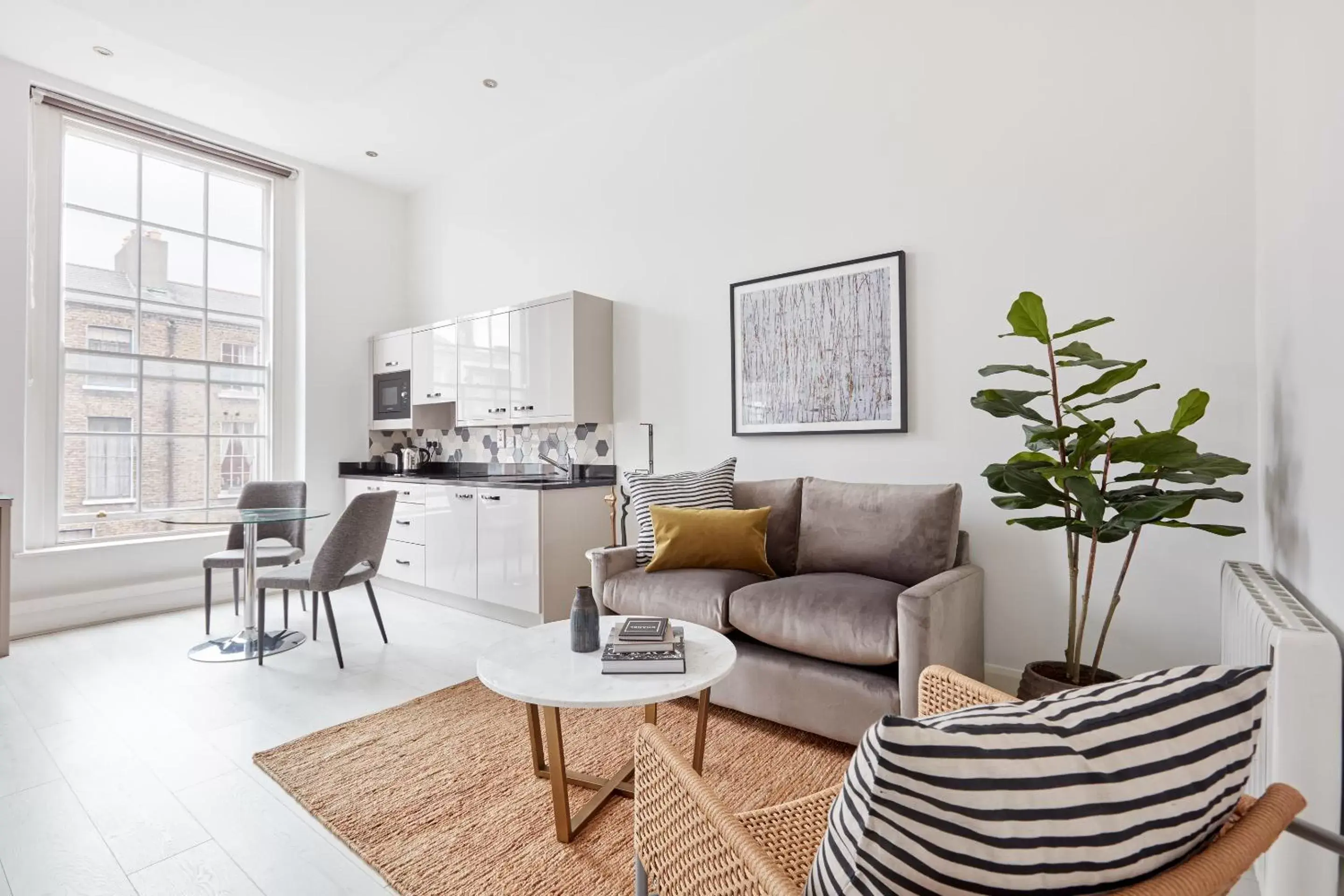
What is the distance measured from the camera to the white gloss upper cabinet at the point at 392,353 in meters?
5.13

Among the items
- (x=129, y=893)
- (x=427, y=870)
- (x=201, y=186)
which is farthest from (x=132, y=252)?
(x=427, y=870)

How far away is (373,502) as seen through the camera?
3273mm

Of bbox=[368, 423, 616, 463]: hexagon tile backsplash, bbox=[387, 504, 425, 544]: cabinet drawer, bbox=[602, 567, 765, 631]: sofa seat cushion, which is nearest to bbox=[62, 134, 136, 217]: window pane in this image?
bbox=[368, 423, 616, 463]: hexagon tile backsplash

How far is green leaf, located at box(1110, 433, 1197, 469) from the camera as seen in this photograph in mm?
1811

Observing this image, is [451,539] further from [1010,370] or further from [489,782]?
[1010,370]

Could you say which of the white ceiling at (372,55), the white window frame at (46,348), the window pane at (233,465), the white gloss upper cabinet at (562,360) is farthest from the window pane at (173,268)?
the white gloss upper cabinet at (562,360)

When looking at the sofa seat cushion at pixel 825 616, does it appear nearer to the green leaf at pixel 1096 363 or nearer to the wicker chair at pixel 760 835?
the wicker chair at pixel 760 835

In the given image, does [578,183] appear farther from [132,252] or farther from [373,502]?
[132,252]

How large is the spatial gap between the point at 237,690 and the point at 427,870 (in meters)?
1.83

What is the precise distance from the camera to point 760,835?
109 centimetres

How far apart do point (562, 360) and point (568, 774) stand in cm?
261

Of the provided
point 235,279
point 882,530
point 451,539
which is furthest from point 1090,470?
point 235,279

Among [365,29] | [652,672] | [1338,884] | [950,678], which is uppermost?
[365,29]

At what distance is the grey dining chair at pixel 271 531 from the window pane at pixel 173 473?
58 centimetres
